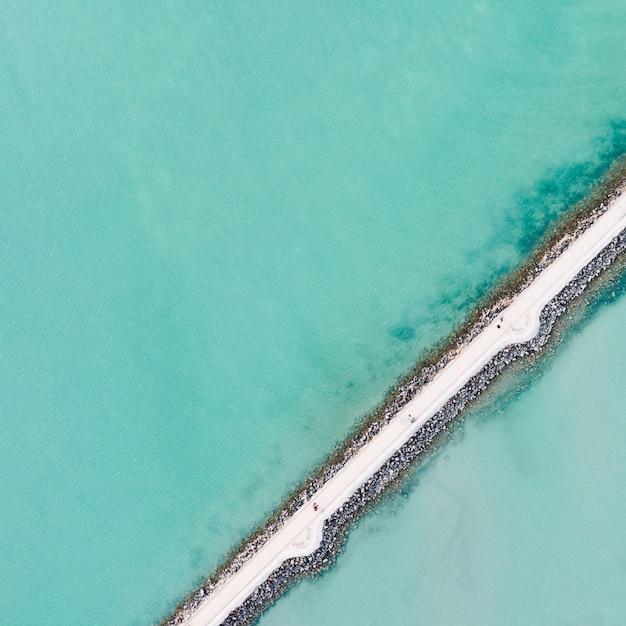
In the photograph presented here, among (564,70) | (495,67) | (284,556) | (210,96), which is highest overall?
(210,96)

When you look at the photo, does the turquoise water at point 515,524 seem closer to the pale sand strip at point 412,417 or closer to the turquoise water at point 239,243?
the pale sand strip at point 412,417

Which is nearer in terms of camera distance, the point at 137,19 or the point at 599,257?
the point at 599,257

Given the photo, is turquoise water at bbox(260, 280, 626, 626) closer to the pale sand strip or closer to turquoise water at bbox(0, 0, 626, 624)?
the pale sand strip

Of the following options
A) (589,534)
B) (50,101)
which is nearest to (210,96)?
(50,101)

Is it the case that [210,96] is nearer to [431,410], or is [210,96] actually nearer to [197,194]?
[197,194]

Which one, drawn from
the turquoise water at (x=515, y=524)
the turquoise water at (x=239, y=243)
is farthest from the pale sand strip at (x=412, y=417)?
the turquoise water at (x=515, y=524)

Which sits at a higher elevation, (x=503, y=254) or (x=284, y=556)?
A: (x=503, y=254)
